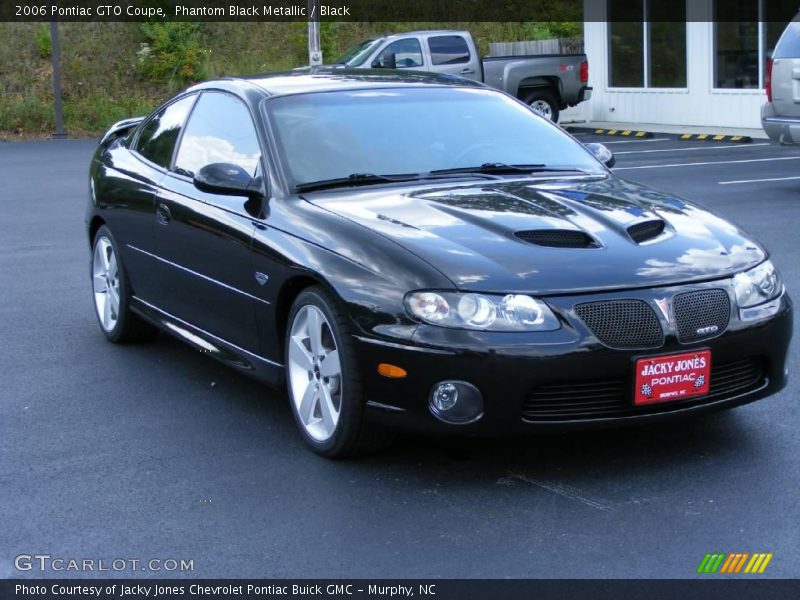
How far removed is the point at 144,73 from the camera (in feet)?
108

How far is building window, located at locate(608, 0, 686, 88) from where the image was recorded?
960 inches

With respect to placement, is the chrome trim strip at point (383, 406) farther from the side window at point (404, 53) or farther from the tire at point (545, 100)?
the tire at point (545, 100)

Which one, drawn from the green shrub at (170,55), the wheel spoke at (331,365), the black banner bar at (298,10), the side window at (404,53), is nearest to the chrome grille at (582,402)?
the wheel spoke at (331,365)

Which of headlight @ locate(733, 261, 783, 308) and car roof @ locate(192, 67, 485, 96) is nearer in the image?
headlight @ locate(733, 261, 783, 308)

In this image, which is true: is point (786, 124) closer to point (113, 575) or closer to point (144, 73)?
point (113, 575)

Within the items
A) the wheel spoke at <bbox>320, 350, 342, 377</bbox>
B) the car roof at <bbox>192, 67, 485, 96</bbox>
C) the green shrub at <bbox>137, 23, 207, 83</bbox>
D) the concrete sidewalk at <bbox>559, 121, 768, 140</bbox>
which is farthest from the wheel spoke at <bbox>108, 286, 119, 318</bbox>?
the green shrub at <bbox>137, 23, 207, 83</bbox>

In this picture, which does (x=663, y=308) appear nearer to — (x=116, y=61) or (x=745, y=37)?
(x=745, y=37)

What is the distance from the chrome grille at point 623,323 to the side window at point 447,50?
798 inches

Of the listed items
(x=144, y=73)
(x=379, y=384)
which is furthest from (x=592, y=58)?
(x=379, y=384)

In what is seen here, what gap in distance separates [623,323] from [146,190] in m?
3.08

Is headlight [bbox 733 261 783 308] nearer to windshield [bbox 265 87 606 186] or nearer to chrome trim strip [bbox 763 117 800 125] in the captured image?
windshield [bbox 265 87 606 186]

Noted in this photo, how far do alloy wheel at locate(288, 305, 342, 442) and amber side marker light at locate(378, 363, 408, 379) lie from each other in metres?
0.25

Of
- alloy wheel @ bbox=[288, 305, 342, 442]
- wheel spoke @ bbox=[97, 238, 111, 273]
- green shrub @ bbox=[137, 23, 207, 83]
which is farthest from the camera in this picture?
green shrub @ bbox=[137, 23, 207, 83]

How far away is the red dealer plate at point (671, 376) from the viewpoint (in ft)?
15.1
